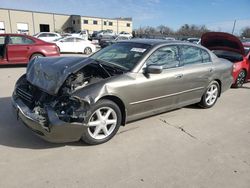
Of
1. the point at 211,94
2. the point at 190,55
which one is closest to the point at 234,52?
the point at 211,94

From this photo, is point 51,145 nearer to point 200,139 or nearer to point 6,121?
point 6,121

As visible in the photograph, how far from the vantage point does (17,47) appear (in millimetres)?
9000

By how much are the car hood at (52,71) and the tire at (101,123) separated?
0.63 metres

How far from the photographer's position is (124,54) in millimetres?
4203

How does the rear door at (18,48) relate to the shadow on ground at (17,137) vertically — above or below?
above

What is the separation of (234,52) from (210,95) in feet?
10.1

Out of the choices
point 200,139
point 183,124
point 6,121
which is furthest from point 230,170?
point 6,121

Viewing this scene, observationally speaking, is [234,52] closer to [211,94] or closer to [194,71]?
[211,94]

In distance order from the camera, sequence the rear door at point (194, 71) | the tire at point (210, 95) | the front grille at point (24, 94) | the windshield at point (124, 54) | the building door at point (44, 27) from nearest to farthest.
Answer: the front grille at point (24, 94) < the windshield at point (124, 54) < the rear door at point (194, 71) < the tire at point (210, 95) < the building door at point (44, 27)

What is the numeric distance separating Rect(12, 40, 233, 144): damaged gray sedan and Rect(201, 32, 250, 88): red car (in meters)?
2.89

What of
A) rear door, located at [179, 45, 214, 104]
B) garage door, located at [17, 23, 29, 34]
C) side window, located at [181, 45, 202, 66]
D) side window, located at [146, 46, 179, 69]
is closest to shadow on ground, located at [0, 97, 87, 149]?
side window, located at [146, 46, 179, 69]

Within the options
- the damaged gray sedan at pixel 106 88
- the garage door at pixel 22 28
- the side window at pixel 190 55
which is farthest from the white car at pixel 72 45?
the garage door at pixel 22 28

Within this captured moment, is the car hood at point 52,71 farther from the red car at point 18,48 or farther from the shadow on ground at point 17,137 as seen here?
the red car at point 18,48

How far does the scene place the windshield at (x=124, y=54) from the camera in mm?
3912
